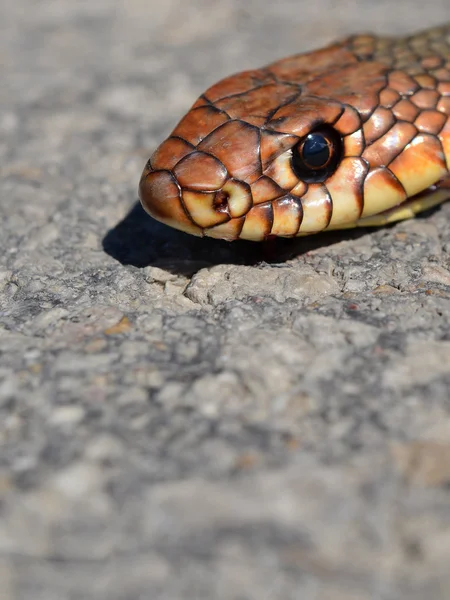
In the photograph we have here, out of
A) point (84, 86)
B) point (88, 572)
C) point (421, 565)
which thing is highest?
point (84, 86)

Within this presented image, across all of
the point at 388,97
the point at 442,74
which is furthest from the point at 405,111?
the point at 442,74

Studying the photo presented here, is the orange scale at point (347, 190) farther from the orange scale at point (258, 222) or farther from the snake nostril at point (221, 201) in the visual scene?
the snake nostril at point (221, 201)

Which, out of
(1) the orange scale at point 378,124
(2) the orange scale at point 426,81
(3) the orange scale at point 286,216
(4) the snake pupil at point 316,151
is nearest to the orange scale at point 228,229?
(3) the orange scale at point 286,216

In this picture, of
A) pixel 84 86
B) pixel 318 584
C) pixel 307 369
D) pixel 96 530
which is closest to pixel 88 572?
pixel 96 530

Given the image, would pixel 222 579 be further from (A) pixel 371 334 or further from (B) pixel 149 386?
(A) pixel 371 334

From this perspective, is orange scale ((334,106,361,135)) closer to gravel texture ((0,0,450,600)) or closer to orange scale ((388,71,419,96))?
orange scale ((388,71,419,96))

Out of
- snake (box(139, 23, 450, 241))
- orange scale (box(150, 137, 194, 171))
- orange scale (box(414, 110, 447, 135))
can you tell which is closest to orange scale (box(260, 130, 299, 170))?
snake (box(139, 23, 450, 241))
